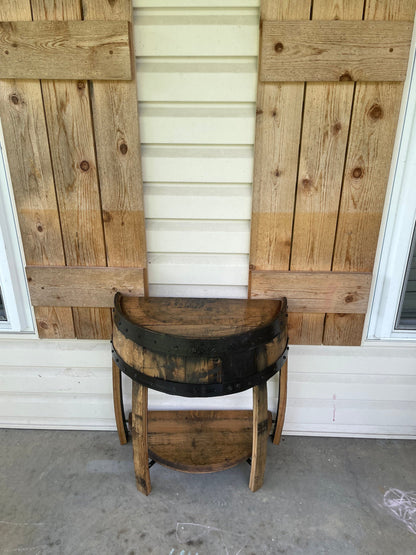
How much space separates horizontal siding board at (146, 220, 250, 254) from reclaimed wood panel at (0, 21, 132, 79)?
61 cm

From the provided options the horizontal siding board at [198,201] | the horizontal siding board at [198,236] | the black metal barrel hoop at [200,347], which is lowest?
the black metal barrel hoop at [200,347]

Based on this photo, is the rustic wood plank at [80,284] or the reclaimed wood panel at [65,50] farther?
the rustic wood plank at [80,284]

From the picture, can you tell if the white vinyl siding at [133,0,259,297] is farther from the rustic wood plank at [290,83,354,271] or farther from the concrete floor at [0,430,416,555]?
the concrete floor at [0,430,416,555]

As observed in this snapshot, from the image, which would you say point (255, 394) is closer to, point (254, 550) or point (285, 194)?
point (254, 550)

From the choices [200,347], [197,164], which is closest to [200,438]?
[200,347]

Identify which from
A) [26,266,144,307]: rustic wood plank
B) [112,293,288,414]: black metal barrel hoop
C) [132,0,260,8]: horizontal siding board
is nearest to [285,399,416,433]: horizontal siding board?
[112,293,288,414]: black metal barrel hoop

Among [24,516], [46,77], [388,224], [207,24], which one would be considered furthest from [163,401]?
[207,24]

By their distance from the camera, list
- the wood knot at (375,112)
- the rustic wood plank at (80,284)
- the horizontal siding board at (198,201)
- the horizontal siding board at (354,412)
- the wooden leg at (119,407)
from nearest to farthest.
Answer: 1. the wood knot at (375,112)
2. the horizontal siding board at (198,201)
3. the rustic wood plank at (80,284)
4. the wooden leg at (119,407)
5. the horizontal siding board at (354,412)

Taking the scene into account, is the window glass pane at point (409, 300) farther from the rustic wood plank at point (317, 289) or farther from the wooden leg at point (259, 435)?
the wooden leg at point (259, 435)

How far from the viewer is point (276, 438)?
2.02 m

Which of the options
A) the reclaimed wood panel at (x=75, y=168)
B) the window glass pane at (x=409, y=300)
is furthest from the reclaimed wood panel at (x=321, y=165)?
the reclaimed wood panel at (x=75, y=168)

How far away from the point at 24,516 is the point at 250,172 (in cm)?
175

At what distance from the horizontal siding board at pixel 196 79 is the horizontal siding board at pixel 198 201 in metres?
0.34

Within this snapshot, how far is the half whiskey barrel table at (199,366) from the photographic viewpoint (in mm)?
1435
